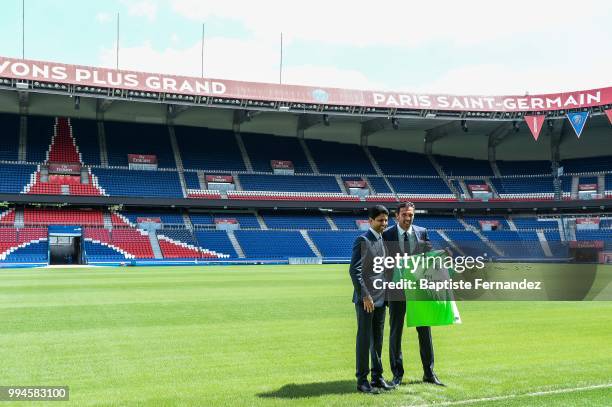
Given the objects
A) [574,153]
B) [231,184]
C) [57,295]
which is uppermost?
[574,153]

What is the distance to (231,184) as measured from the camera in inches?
2028

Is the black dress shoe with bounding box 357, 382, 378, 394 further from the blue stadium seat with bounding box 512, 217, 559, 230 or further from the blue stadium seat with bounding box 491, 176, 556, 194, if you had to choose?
the blue stadium seat with bounding box 491, 176, 556, 194

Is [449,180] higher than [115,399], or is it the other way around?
[449,180]

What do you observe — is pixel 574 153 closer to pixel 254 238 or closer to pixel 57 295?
pixel 254 238

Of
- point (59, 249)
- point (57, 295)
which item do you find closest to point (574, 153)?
point (59, 249)

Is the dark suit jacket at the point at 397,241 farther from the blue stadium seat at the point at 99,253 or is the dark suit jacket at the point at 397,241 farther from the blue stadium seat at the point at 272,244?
the blue stadium seat at the point at 272,244

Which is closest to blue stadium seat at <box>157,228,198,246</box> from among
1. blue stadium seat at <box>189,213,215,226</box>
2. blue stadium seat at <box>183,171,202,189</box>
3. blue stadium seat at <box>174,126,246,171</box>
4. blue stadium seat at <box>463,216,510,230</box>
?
blue stadium seat at <box>189,213,215,226</box>

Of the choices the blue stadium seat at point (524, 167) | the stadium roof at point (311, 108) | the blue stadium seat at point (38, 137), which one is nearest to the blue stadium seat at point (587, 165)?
the stadium roof at point (311, 108)

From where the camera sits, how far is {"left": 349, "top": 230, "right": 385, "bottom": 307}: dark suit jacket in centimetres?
655

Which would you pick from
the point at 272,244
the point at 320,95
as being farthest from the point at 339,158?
the point at 272,244

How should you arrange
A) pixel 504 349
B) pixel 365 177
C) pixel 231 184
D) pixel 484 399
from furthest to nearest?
pixel 365 177, pixel 231 184, pixel 504 349, pixel 484 399

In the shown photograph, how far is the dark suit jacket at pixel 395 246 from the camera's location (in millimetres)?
6863

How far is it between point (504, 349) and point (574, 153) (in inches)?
2152

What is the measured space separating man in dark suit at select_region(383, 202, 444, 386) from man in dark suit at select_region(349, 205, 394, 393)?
165 mm
